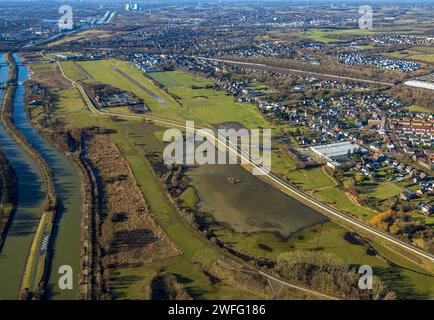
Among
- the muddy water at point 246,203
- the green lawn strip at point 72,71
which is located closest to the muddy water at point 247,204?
the muddy water at point 246,203

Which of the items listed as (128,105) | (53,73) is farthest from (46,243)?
(53,73)

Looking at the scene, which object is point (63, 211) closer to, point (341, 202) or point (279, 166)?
point (279, 166)

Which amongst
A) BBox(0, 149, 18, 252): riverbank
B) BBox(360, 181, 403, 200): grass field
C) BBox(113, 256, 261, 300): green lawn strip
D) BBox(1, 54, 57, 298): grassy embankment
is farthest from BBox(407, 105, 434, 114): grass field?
BBox(0, 149, 18, 252): riverbank

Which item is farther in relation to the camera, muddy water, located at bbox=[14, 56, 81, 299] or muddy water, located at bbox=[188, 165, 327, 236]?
muddy water, located at bbox=[188, 165, 327, 236]

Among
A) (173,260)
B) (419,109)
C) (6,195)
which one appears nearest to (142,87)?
(6,195)

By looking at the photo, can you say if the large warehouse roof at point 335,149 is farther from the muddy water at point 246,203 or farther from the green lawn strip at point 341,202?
the muddy water at point 246,203

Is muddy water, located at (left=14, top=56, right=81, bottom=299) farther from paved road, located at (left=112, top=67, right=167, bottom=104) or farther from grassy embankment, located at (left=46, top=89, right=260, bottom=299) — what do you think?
paved road, located at (left=112, top=67, right=167, bottom=104)

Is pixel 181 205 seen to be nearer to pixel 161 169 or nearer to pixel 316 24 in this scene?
pixel 161 169
